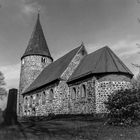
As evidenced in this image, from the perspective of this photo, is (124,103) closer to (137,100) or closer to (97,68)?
(137,100)

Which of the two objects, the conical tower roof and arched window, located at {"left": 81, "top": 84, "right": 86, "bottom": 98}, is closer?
arched window, located at {"left": 81, "top": 84, "right": 86, "bottom": 98}

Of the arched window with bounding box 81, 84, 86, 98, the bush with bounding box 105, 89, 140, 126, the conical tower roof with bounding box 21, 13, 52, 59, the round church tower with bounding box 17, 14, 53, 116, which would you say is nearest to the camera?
the bush with bounding box 105, 89, 140, 126

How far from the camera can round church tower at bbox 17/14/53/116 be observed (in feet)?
122

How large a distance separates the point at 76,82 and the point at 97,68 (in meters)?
3.48

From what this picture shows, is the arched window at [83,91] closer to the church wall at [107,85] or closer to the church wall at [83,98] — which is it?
the church wall at [83,98]

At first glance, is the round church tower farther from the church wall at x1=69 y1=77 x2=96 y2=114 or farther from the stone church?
the church wall at x1=69 y1=77 x2=96 y2=114

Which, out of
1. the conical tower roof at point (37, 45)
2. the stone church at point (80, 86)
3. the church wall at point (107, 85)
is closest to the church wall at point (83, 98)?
the stone church at point (80, 86)

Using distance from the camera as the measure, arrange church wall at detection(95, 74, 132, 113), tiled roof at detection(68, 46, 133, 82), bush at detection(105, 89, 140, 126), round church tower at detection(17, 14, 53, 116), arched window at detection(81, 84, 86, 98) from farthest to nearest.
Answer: round church tower at detection(17, 14, 53, 116)
arched window at detection(81, 84, 86, 98)
tiled roof at detection(68, 46, 133, 82)
church wall at detection(95, 74, 132, 113)
bush at detection(105, 89, 140, 126)

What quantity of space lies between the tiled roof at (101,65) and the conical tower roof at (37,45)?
13.2m

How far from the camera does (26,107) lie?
3416cm

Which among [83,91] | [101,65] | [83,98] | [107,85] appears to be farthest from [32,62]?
[107,85]

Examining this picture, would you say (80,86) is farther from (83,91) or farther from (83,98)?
(83,98)

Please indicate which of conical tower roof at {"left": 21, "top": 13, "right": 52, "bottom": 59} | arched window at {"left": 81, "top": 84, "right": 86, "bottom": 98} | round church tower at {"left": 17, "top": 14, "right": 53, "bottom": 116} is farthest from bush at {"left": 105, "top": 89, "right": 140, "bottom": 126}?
conical tower roof at {"left": 21, "top": 13, "right": 52, "bottom": 59}

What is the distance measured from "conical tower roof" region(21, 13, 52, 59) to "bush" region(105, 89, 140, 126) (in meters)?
25.8
